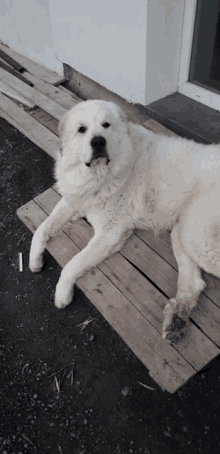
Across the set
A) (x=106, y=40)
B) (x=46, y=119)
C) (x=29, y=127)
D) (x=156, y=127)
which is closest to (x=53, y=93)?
(x=46, y=119)

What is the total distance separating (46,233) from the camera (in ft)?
8.20

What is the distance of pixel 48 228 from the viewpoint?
250 centimetres

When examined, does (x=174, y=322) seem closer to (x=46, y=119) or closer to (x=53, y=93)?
(x=46, y=119)

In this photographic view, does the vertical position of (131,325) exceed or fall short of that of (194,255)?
it falls short

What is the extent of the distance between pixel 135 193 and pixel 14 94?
109 inches

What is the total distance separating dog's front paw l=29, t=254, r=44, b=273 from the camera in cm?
254

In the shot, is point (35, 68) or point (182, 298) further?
point (35, 68)

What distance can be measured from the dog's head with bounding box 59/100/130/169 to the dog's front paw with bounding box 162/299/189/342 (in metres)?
1.05

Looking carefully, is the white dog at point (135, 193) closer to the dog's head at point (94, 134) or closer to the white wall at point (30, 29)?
the dog's head at point (94, 134)

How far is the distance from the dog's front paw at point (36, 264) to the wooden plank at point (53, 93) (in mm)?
2055

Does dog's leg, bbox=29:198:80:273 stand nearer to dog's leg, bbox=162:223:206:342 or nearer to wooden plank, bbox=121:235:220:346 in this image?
wooden plank, bbox=121:235:220:346

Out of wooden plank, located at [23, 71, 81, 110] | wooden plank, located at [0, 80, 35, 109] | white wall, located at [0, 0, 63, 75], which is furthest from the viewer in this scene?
white wall, located at [0, 0, 63, 75]

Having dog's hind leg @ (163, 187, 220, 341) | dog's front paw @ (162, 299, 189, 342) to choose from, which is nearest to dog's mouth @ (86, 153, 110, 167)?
dog's hind leg @ (163, 187, 220, 341)

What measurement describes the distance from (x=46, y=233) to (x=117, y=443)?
5.03 feet
